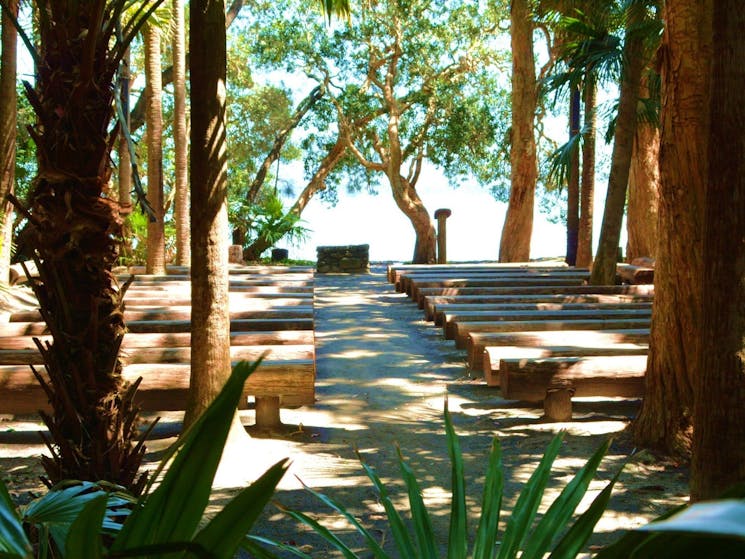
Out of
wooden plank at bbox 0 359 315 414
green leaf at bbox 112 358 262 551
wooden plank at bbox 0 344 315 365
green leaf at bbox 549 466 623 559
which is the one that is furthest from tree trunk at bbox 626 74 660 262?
green leaf at bbox 112 358 262 551

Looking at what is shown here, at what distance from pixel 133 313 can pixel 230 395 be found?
7274mm

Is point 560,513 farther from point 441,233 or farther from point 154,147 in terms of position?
point 441,233

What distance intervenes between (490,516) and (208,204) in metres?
3.54

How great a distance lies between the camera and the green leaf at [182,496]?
890 millimetres

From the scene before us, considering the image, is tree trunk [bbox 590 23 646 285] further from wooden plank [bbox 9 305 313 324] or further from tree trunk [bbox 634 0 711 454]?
tree trunk [bbox 634 0 711 454]

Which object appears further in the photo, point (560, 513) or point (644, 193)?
point (644, 193)

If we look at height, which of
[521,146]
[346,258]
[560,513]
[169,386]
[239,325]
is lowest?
[169,386]

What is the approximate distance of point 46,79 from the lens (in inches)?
120

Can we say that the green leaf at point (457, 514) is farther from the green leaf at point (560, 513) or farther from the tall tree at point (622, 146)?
the tall tree at point (622, 146)

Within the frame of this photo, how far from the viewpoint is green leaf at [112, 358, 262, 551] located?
0.89 meters

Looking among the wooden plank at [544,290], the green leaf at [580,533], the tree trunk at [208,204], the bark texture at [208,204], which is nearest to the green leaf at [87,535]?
the green leaf at [580,533]

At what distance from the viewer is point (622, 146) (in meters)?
9.48

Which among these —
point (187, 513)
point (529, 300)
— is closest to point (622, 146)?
point (529, 300)

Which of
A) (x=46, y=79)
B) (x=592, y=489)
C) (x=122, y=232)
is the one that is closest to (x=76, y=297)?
(x=122, y=232)
